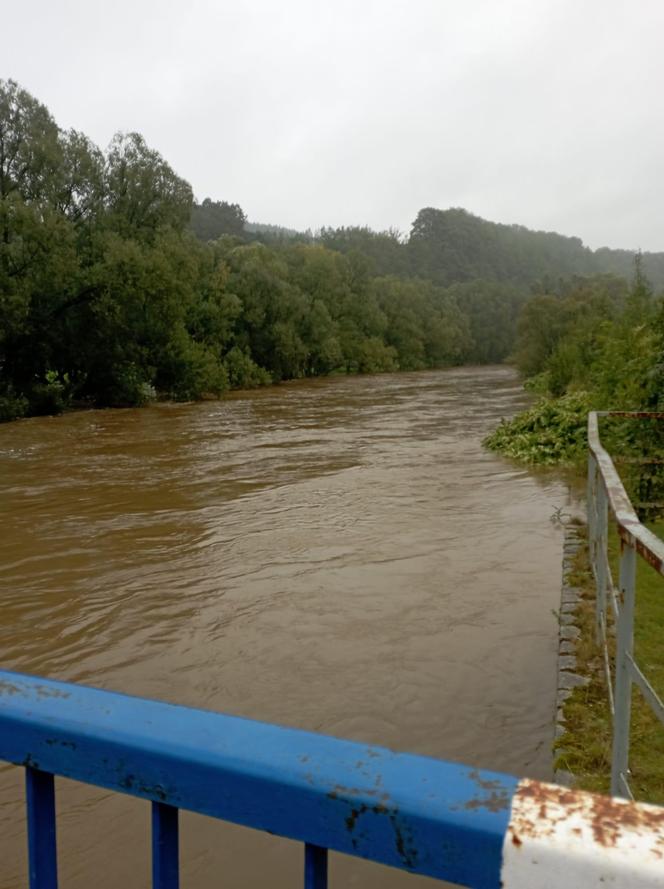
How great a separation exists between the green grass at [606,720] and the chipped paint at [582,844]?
2896mm

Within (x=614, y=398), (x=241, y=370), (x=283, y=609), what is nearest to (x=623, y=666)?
(x=283, y=609)

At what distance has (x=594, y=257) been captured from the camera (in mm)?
163750

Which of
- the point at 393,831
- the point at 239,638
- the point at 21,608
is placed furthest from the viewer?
the point at 21,608

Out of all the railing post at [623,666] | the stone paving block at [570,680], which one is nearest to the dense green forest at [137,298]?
the stone paving block at [570,680]

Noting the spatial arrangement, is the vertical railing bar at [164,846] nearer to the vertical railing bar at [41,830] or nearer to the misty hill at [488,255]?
the vertical railing bar at [41,830]

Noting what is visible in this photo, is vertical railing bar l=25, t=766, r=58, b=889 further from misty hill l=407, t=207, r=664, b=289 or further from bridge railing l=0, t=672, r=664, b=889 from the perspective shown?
misty hill l=407, t=207, r=664, b=289

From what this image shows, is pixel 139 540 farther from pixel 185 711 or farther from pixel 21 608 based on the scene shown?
pixel 185 711

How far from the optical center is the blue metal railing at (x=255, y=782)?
2.78 ft

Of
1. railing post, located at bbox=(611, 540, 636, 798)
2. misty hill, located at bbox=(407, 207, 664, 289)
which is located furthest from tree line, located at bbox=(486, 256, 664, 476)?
misty hill, located at bbox=(407, 207, 664, 289)

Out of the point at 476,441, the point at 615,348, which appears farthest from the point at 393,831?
the point at 476,441

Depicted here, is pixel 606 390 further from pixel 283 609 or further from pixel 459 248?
pixel 459 248

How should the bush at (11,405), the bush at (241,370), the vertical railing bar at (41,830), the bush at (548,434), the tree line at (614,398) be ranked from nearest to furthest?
the vertical railing bar at (41,830) → the tree line at (614,398) → the bush at (548,434) → the bush at (11,405) → the bush at (241,370)

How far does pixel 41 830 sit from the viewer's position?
1.10m

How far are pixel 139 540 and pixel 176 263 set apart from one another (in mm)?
22658
